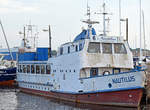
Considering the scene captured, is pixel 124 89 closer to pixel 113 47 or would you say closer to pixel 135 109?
pixel 135 109

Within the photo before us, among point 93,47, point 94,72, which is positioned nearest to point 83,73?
point 94,72

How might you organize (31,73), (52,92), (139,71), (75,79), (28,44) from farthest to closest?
(28,44) → (31,73) → (52,92) → (75,79) → (139,71)

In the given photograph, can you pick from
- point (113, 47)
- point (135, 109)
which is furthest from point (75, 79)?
point (135, 109)

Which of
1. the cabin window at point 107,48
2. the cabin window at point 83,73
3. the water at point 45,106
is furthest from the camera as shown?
the cabin window at point 107,48

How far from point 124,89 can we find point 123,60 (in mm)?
4541

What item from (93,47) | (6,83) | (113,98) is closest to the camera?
(113,98)

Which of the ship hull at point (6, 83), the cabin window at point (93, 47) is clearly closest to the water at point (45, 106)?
the cabin window at point (93, 47)

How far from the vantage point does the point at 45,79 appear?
32.8m

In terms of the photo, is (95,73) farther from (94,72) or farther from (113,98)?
(113,98)

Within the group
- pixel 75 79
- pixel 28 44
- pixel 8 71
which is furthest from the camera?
pixel 28 44

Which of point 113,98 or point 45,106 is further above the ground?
point 113,98

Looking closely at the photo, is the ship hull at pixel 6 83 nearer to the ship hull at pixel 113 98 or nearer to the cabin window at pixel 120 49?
the ship hull at pixel 113 98

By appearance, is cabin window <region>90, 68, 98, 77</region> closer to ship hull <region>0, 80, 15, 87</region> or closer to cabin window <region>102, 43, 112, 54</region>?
cabin window <region>102, 43, 112, 54</region>

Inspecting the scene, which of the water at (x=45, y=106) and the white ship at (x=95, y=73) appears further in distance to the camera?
the water at (x=45, y=106)
